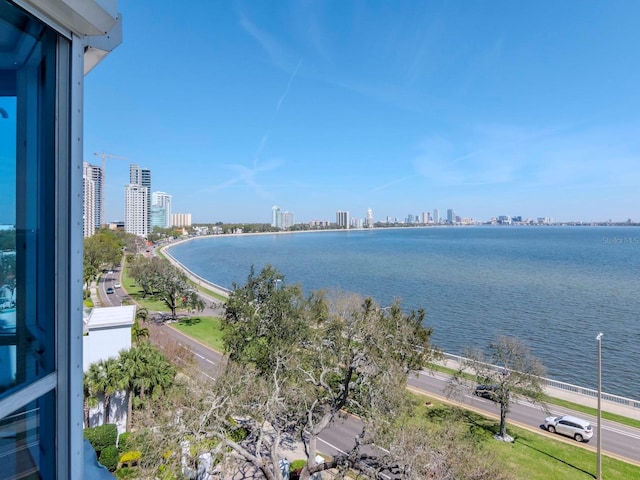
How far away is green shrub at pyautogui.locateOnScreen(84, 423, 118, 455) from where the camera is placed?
1133 cm

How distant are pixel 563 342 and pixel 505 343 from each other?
14.3 meters

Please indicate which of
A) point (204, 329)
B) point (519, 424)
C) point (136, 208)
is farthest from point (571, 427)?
point (136, 208)

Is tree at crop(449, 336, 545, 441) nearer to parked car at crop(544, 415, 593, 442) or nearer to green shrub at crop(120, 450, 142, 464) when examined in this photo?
parked car at crop(544, 415, 593, 442)

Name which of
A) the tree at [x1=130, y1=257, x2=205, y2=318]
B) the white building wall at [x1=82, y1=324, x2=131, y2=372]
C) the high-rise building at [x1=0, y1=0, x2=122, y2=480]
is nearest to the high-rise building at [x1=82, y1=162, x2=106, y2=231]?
the tree at [x1=130, y1=257, x2=205, y2=318]

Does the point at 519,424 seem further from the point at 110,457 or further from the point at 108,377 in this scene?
the point at 108,377

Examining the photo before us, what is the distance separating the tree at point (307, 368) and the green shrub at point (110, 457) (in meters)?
3.75

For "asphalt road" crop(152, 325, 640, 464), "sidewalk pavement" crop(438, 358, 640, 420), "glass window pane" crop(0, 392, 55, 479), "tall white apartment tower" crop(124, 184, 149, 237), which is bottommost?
"sidewalk pavement" crop(438, 358, 640, 420)

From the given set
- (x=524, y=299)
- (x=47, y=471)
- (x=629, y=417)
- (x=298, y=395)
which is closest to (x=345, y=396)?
(x=298, y=395)

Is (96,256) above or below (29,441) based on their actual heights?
below

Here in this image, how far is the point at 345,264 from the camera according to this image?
6919cm

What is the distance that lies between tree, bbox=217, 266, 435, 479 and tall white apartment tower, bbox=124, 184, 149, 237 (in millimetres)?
143312

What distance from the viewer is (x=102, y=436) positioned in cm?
1150

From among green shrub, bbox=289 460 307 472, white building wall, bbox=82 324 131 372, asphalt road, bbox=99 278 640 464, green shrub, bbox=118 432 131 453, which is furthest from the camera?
white building wall, bbox=82 324 131 372

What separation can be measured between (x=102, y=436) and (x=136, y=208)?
497ft
